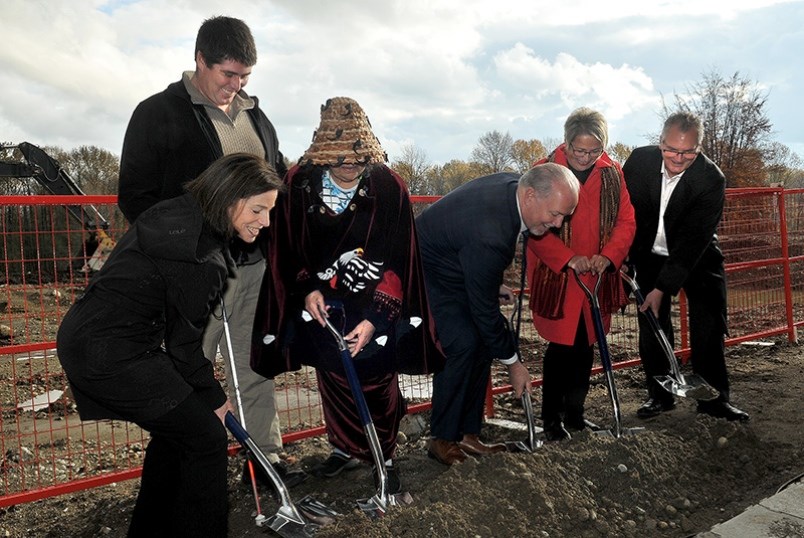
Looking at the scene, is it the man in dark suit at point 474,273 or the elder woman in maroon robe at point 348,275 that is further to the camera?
the man in dark suit at point 474,273

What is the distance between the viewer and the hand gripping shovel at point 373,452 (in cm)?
306

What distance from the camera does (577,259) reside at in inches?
159

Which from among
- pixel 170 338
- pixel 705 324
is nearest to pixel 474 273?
pixel 170 338

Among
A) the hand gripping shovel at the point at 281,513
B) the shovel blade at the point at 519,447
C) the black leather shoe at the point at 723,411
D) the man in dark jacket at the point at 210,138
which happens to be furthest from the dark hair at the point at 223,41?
the black leather shoe at the point at 723,411

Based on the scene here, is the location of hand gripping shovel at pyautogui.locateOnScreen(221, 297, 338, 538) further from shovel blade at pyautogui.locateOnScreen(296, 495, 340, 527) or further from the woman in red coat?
the woman in red coat

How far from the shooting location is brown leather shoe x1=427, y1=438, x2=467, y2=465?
12.9 feet

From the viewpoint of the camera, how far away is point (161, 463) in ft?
8.50

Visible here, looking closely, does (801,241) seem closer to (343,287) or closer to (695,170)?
(695,170)

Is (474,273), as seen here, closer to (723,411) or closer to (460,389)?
(460,389)

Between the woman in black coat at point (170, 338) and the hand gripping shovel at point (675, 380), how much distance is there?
2.71 meters

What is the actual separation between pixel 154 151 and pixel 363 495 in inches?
74.3

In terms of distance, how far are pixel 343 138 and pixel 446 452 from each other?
5.82ft

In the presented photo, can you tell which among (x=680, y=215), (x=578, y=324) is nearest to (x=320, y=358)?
(x=578, y=324)

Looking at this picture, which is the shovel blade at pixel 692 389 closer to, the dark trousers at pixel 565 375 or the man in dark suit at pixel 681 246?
the man in dark suit at pixel 681 246
